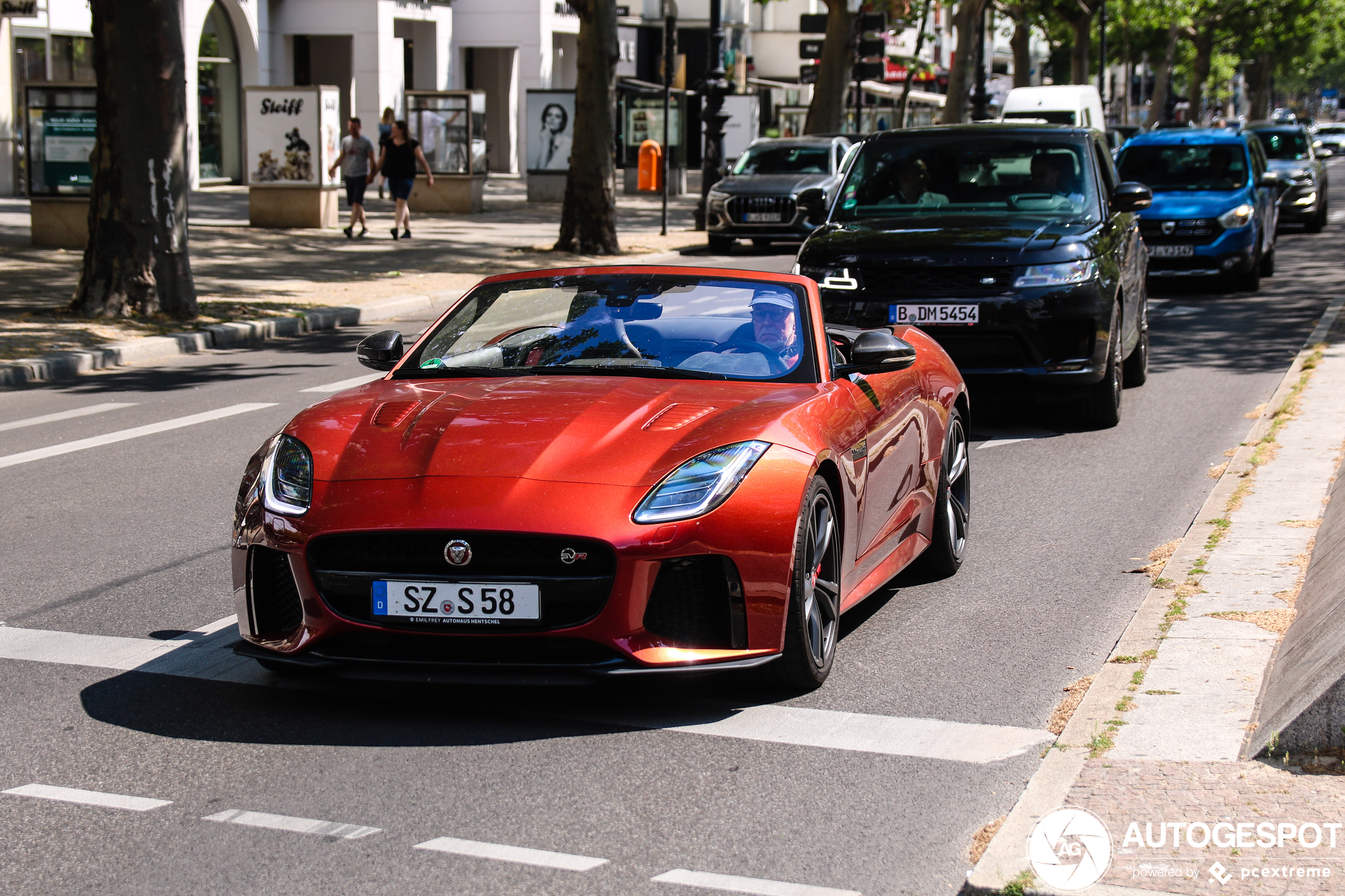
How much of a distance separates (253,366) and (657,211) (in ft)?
72.2

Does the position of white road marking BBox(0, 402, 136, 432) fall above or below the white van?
below

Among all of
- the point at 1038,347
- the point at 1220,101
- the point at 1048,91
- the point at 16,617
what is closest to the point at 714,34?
the point at 1048,91

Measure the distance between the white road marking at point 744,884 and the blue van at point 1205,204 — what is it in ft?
54.1

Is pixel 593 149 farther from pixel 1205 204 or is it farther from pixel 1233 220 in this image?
pixel 1233 220

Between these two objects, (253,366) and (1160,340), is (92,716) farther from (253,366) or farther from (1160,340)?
(1160,340)

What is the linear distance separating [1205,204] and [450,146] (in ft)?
50.7

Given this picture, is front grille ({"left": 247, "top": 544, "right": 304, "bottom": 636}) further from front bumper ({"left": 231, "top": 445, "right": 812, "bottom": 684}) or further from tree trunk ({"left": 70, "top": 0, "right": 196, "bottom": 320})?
tree trunk ({"left": 70, "top": 0, "right": 196, "bottom": 320})

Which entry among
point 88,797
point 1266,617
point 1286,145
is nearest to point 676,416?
point 88,797

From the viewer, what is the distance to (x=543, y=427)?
516cm

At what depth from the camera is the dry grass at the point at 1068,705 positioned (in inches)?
193

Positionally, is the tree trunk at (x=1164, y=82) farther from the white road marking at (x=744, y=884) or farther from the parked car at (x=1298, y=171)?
the white road marking at (x=744, y=884)

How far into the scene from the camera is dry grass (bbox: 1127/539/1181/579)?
689cm

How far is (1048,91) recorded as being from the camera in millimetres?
35906

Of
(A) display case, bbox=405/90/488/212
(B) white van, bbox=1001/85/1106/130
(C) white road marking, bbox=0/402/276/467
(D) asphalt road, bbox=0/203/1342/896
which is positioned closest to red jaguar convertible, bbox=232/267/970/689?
(D) asphalt road, bbox=0/203/1342/896
